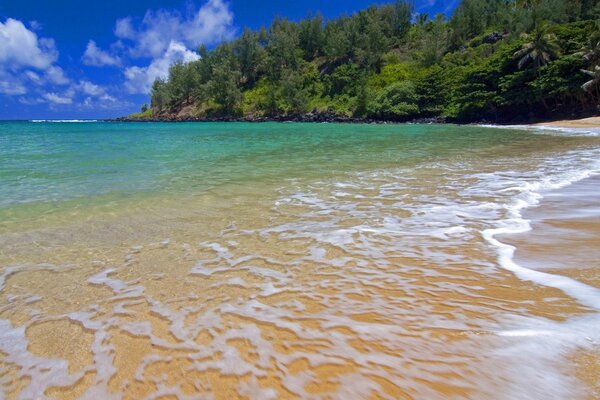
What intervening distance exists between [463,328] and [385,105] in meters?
69.5

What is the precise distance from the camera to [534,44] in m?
45.4

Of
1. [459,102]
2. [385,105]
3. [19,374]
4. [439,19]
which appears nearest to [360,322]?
[19,374]

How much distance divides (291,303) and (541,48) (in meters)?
55.4

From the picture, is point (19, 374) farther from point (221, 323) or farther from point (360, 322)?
point (360, 322)

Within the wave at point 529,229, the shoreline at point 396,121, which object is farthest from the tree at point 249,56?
the wave at point 529,229

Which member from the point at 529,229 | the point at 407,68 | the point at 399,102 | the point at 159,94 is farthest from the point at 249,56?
the point at 529,229

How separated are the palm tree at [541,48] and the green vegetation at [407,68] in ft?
0.42

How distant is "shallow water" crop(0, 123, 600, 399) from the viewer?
236 cm

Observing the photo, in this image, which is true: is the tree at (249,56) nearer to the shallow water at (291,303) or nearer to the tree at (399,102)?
the tree at (399,102)

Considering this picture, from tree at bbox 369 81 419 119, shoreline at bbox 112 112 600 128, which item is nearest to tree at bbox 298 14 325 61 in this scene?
shoreline at bbox 112 112 600 128

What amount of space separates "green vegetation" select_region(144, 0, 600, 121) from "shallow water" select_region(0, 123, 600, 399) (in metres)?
46.2

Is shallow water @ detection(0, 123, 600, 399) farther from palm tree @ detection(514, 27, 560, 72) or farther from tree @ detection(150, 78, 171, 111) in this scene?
tree @ detection(150, 78, 171, 111)

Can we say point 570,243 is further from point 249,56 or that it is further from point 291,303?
A: point 249,56

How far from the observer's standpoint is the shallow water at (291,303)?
236 centimetres
